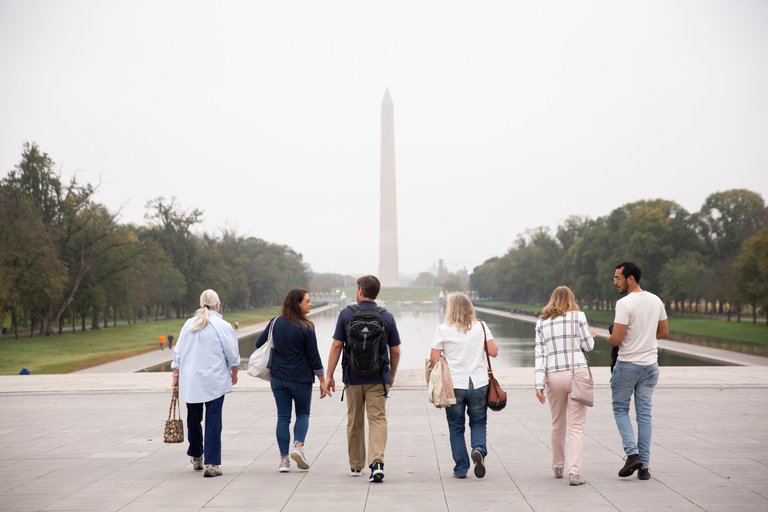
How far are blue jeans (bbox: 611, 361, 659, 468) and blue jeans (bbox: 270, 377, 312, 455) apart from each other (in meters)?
2.55

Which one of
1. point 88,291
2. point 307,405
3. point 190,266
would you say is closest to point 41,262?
point 88,291

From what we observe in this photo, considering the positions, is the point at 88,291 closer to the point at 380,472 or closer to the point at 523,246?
the point at 380,472

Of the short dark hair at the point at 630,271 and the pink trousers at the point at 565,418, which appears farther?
the short dark hair at the point at 630,271

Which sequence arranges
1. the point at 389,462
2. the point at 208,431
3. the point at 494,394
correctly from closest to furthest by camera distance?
the point at 494,394
the point at 208,431
the point at 389,462

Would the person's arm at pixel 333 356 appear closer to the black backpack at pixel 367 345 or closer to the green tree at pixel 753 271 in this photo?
the black backpack at pixel 367 345

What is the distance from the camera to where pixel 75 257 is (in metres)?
37.3

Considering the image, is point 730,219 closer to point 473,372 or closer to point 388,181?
point 388,181

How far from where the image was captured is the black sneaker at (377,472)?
5.11 meters

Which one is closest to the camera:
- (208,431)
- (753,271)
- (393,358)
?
(393,358)

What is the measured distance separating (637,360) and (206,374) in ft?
11.6

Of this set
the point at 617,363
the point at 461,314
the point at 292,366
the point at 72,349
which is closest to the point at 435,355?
the point at 461,314

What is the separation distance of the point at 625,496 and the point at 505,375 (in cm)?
823

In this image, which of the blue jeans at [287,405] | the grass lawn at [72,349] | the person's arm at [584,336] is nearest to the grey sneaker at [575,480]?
the person's arm at [584,336]

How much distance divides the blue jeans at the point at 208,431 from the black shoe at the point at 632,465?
3.28 meters
